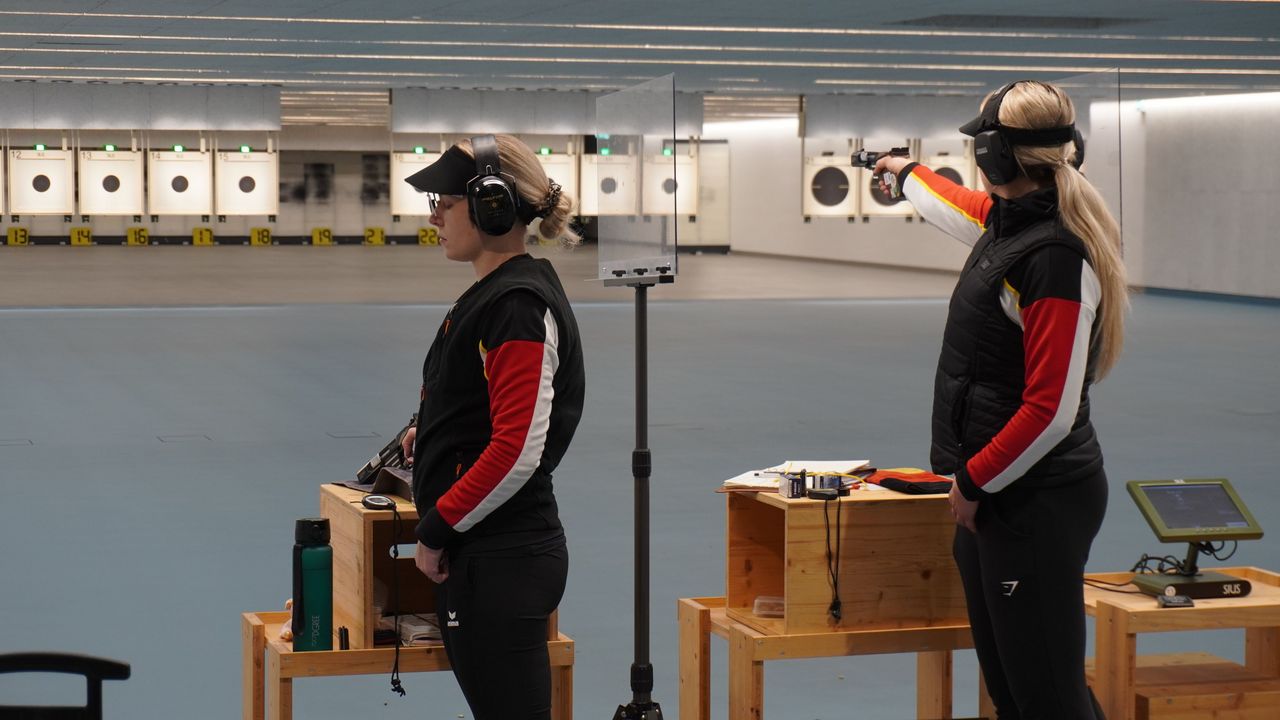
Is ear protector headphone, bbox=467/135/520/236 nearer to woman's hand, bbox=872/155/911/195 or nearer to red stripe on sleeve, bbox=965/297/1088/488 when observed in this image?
red stripe on sleeve, bbox=965/297/1088/488

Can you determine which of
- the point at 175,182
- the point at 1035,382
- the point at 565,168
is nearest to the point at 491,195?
the point at 1035,382

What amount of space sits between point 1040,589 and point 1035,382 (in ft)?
1.23

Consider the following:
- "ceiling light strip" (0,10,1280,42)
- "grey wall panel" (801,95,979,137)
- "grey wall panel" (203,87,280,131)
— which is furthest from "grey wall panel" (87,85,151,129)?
"grey wall panel" (801,95,979,137)

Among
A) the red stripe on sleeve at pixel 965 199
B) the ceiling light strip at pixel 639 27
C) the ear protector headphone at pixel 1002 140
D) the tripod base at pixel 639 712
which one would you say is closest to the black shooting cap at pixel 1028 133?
the ear protector headphone at pixel 1002 140

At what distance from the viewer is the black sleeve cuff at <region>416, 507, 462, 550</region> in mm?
2607

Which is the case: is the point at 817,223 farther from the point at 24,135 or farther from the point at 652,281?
the point at 652,281

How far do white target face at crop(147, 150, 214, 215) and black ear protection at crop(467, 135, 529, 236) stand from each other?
68.4ft

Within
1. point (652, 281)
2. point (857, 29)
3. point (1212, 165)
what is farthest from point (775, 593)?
point (1212, 165)

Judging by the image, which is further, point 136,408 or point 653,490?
point 136,408

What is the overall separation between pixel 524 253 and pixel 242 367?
356 inches

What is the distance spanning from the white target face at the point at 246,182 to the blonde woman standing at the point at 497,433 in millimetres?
20770

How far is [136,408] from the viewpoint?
9.19m

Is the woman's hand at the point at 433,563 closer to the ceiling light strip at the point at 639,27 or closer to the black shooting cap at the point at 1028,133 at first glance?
the black shooting cap at the point at 1028,133

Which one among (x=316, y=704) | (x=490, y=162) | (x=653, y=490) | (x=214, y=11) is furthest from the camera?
(x=214, y=11)
